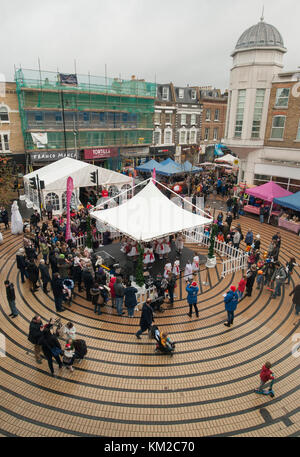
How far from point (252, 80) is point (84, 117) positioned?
1666cm

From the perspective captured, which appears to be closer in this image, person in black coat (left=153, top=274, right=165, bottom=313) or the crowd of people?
the crowd of people

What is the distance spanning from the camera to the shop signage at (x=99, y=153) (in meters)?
30.0

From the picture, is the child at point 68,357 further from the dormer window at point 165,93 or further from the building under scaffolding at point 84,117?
the dormer window at point 165,93

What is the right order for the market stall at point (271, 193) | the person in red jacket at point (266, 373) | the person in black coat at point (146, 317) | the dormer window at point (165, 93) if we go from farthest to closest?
the dormer window at point (165, 93), the market stall at point (271, 193), the person in black coat at point (146, 317), the person in red jacket at point (266, 373)

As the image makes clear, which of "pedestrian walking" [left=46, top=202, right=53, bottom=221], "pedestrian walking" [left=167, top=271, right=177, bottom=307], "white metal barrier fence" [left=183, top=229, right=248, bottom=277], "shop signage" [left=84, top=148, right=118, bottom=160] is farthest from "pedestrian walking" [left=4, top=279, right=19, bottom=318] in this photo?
"shop signage" [left=84, top=148, right=118, bottom=160]

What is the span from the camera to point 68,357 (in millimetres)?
7648

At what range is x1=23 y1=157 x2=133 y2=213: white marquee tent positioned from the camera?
64.9 ft

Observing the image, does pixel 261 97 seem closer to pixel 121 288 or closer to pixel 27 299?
pixel 121 288

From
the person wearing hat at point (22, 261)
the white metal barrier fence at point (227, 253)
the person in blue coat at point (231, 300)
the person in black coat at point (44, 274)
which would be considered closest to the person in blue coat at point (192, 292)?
the person in blue coat at point (231, 300)

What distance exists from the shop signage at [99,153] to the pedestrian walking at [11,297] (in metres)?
22.6

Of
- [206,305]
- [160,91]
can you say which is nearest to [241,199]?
[206,305]

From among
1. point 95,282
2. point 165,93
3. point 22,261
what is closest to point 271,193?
point 95,282

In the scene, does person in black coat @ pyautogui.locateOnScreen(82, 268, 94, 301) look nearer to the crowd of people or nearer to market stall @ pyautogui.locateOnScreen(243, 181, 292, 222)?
the crowd of people

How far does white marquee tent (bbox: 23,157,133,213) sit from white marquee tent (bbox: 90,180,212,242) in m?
6.65
